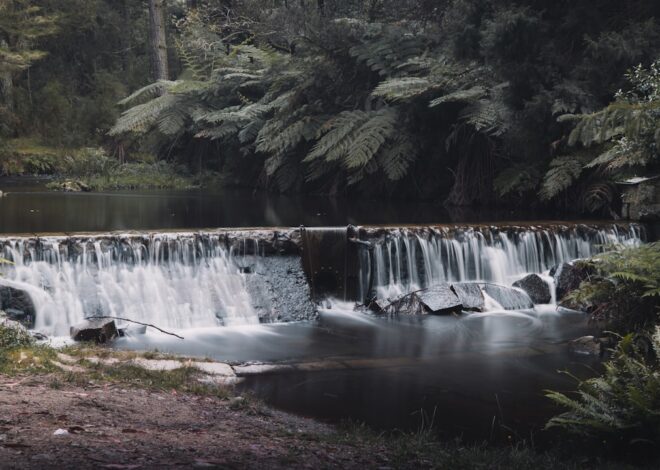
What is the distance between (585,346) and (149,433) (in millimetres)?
5295

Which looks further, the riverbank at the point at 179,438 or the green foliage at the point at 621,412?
the green foliage at the point at 621,412

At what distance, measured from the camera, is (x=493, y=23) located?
12164 millimetres

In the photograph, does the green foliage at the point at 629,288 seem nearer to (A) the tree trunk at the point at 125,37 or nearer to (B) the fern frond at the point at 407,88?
(B) the fern frond at the point at 407,88

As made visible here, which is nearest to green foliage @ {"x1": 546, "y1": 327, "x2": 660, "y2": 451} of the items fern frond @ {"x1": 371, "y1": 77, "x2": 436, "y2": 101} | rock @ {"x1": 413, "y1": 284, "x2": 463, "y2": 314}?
rock @ {"x1": 413, "y1": 284, "x2": 463, "y2": 314}

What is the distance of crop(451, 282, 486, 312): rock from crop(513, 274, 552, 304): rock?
0.72 meters

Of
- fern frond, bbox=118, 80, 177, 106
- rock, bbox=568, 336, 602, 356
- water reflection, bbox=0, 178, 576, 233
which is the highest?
fern frond, bbox=118, 80, 177, 106

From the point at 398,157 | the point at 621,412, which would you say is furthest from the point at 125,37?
the point at 621,412

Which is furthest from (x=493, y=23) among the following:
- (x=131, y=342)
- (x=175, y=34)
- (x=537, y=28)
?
(x=175, y=34)

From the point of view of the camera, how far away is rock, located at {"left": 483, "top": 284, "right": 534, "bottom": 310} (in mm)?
10359

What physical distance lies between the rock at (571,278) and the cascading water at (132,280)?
423 centimetres

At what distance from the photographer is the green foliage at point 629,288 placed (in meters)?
7.66

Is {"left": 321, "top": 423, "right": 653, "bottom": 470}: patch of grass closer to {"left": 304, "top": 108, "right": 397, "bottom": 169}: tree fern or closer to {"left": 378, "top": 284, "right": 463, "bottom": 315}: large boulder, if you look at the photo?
{"left": 378, "top": 284, "right": 463, "bottom": 315}: large boulder

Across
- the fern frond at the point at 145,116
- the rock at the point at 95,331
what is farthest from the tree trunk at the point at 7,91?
the rock at the point at 95,331

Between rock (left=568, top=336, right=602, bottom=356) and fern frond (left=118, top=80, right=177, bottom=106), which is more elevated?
fern frond (left=118, top=80, right=177, bottom=106)
